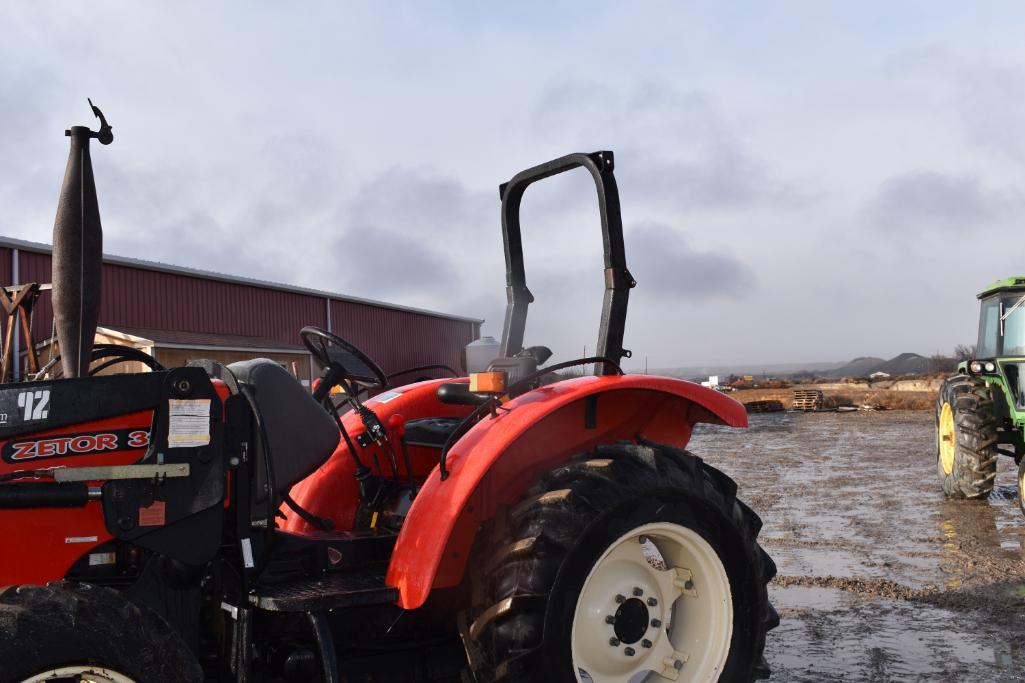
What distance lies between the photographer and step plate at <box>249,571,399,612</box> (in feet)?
8.50

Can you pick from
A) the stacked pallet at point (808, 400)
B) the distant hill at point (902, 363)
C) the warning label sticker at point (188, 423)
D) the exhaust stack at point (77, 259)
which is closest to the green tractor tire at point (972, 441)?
the warning label sticker at point (188, 423)

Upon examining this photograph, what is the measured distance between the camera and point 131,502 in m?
2.52

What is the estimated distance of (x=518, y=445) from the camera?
3.09m

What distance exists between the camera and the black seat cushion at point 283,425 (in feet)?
9.09

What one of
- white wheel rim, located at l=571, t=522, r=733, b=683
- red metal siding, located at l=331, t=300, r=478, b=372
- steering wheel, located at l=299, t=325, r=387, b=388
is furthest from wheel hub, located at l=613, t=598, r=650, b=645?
red metal siding, located at l=331, t=300, r=478, b=372

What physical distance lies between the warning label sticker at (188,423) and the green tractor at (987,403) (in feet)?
23.7

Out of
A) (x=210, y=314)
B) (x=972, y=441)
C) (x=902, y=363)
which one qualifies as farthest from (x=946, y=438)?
(x=902, y=363)

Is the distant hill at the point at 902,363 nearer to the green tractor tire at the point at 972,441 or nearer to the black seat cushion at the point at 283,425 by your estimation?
the green tractor tire at the point at 972,441

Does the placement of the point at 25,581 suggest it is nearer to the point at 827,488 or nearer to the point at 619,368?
the point at 619,368

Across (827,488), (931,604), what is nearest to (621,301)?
(931,604)

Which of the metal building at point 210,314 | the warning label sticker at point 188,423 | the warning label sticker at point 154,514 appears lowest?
the warning label sticker at point 154,514

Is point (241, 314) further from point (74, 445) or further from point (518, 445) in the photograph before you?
point (74, 445)

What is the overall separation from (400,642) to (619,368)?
1182 millimetres

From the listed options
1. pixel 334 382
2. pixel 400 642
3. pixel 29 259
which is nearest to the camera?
pixel 400 642
